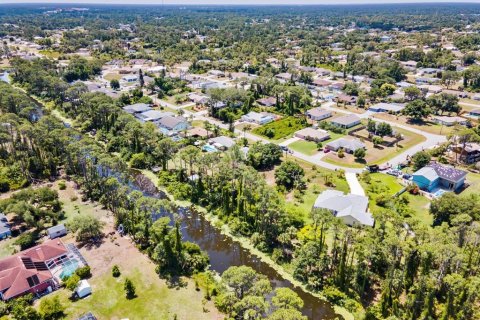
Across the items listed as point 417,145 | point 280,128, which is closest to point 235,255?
point 280,128

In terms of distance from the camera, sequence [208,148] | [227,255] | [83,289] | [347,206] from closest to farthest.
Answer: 1. [83,289]
2. [227,255]
3. [347,206]
4. [208,148]

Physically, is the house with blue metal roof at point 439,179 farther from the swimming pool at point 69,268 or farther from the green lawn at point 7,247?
the green lawn at point 7,247

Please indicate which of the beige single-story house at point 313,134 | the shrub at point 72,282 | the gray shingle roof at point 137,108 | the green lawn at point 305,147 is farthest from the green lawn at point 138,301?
the gray shingle roof at point 137,108

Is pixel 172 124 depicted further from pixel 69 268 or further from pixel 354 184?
pixel 69 268

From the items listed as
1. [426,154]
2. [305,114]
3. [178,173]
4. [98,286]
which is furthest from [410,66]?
[98,286]

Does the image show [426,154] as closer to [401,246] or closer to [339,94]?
[401,246]

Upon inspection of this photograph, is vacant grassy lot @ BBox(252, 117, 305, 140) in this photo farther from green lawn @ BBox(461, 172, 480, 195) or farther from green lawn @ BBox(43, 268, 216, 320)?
green lawn @ BBox(43, 268, 216, 320)
